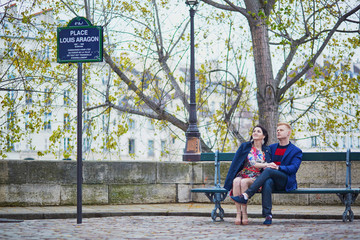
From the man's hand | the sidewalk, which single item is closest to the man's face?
the man's hand

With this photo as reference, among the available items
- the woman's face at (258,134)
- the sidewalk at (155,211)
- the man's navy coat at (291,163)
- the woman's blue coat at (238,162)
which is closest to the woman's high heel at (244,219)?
the woman's blue coat at (238,162)

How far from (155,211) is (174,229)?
2264mm

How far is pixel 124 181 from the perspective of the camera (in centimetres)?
1100

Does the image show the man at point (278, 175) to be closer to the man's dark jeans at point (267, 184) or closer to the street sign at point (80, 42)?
the man's dark jeans at point (267, 184)

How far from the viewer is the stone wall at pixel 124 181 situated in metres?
10.6

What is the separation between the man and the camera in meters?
7.79

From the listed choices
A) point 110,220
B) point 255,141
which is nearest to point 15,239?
point 110,220

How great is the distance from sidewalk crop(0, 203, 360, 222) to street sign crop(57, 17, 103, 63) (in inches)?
97.7

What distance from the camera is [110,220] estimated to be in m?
8.59

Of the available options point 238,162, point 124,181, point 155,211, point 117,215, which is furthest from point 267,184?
point 124,181

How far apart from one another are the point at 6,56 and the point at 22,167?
3541mm

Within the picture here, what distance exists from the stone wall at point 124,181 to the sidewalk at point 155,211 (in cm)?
34

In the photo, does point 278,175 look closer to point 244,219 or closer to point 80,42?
point 244,219

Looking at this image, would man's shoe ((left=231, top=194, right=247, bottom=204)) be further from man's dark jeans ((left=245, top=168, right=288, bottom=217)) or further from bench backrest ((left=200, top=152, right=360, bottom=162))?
bench backrest ((left=200, top=152, right=360, bottom=162))
